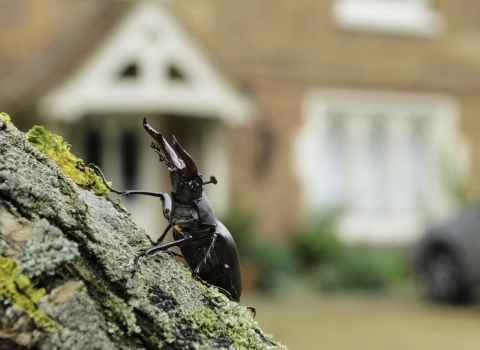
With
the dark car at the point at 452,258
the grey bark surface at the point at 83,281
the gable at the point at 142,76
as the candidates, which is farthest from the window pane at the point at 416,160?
the grey bark surface at the point at 83,281

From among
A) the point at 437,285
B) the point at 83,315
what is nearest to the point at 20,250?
the point at 83,315

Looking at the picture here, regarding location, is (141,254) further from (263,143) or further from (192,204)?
(263,143)

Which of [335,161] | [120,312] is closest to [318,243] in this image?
[335,161]

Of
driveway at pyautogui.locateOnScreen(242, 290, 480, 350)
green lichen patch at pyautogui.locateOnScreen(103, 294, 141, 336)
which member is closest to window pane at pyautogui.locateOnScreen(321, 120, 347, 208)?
driveway at pyautogui.locateOnScreen(242, 290, 480, 350)

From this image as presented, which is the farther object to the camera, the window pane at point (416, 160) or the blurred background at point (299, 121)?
the window pane at point (416, 160)

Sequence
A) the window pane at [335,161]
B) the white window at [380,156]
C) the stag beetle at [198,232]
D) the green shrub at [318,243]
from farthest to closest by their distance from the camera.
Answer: the window pane at [335,161] → the white window at [380,156] → the green shrub at [318,243] → the stag beetle at [198,232]

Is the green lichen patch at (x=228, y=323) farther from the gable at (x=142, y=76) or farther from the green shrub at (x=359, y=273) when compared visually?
the green shrub at (x=359, y=273)

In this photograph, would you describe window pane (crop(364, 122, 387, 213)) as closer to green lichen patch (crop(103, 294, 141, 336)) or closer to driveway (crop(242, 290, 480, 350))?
driveway (crop(242, 290, 480, 350))
